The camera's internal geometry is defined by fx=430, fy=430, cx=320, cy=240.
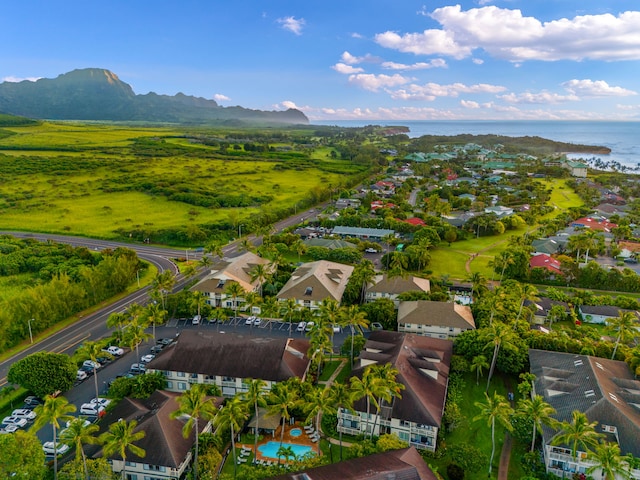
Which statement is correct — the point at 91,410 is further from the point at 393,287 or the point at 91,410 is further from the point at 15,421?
the point at 393,287

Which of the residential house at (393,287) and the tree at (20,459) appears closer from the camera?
the tree at (20,459)

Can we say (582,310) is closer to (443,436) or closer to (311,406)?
(443,436)

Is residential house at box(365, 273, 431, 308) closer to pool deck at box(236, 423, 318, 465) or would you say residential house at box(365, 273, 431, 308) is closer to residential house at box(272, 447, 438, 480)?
pool deck at box(236, 423, 318, 465)

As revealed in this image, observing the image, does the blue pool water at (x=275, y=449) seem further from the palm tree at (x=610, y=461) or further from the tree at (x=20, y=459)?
the palm tree at (x=610, y=461)

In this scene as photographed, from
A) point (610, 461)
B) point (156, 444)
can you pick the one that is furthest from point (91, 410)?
point (610, 461)

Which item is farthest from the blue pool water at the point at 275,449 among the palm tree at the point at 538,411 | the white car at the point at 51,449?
the palm tree at the point at 538,411

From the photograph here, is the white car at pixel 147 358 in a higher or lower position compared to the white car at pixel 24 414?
higher

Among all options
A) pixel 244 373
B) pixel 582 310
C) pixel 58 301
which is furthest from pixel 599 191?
pixel 58 301
